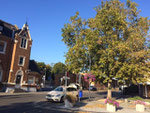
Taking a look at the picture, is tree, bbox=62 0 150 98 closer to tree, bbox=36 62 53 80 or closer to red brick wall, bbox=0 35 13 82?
red brick wall, bbox=0 35 13 82

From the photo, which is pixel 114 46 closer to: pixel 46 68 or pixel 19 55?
pixel 19 55

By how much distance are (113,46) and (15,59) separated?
19.0m

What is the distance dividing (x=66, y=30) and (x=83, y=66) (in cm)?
549

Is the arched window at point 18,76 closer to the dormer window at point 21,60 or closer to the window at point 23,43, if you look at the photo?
the dormer window at point 21,60

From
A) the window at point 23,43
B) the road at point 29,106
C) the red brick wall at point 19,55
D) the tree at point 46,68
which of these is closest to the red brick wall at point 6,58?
the red brick wall at point 19,55

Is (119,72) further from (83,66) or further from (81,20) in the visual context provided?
(81,20)

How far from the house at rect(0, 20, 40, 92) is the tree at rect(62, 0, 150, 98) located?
12834mm

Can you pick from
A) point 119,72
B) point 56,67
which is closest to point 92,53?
point 119,72

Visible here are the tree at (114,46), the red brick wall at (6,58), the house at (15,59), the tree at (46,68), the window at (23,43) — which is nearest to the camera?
the tree at (114,46)

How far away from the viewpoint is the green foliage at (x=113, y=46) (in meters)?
15.2

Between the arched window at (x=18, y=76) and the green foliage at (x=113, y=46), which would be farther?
the arched window at (x=18, y=76)

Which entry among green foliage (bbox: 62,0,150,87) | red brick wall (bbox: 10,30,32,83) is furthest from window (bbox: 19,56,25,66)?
green foliage (bbox: 62,0,150,87)

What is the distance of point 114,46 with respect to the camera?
15289mm

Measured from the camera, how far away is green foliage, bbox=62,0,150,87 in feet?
50.0
